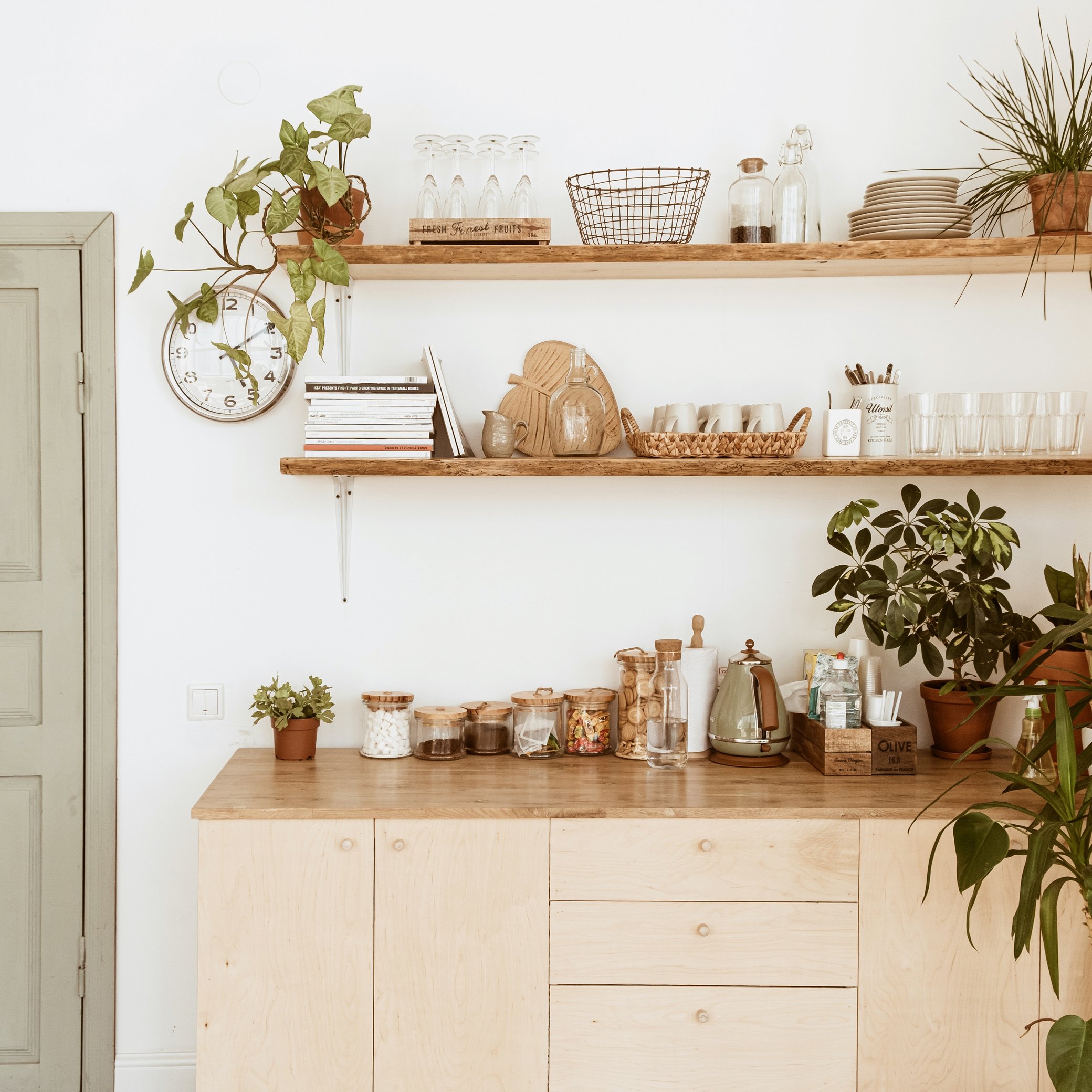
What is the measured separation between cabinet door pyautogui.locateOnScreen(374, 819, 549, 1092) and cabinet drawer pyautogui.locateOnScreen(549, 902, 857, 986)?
0.07 meters

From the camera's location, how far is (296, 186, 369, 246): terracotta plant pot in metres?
2.26

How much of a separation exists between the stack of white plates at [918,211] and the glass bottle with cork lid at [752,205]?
24 cm

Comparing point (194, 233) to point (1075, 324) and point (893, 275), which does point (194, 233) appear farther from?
point (1075, 324)

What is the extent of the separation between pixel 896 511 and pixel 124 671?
6.50ft

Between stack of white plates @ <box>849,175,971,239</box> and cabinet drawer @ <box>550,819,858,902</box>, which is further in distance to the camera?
stack of white plates @ <box>849,175,971,239</box>

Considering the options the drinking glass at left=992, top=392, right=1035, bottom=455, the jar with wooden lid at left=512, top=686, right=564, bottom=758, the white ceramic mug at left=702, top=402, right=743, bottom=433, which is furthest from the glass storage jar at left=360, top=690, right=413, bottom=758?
the drinking glass at left=992, top=392, right=1035, bottom=455

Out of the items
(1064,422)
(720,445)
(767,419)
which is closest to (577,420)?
(720,445)

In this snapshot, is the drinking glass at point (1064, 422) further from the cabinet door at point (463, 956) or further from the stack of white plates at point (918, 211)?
the cabinet door at point (463, 956)

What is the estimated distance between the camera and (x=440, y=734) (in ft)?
7.75

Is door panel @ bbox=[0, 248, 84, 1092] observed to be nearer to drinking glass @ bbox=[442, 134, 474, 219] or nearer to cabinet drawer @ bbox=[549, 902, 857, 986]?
drinking glass @ bbox=[442, 134, 474, 219]

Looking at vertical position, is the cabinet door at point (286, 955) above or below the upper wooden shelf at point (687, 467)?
below

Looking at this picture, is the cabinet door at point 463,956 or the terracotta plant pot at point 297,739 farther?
the terracotta plant pot at point 297,739

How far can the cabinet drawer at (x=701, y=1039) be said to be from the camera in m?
2.01

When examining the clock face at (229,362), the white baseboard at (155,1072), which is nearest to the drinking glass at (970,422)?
the clock face at (229,362)
